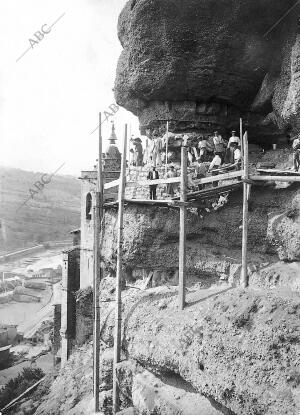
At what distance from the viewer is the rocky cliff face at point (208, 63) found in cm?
1453

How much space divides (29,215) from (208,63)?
279ft

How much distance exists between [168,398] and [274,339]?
351 cm

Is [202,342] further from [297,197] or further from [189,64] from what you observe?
[189,64]

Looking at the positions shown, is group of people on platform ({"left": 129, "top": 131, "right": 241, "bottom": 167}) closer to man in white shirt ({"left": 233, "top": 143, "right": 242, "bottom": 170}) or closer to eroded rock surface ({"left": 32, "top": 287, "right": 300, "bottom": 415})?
man in white shirt ({"left": 233, "top": 143, "right": 242, "bottom": 170})

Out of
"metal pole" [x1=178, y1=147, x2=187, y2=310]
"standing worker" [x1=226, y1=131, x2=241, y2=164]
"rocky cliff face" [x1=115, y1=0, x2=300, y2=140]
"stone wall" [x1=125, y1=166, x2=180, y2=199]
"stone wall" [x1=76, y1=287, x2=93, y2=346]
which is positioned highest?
"rocky cliff face" [x1=115, y1=0, x2=300, y2=140]

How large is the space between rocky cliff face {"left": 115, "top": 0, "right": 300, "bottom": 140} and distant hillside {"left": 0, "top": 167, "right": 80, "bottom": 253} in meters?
68.7

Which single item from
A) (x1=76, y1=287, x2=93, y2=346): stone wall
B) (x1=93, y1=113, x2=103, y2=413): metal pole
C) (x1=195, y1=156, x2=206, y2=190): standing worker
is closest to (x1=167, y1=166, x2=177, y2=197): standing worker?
(x1=195, y1=156, x2=206, y2=190): standing worker

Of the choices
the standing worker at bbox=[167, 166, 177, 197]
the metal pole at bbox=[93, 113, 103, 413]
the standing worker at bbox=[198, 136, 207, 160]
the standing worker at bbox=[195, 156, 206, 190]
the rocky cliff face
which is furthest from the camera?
the standing worker at bbox=[198, 136, 207, 160]

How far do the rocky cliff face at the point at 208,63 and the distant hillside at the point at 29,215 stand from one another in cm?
6868

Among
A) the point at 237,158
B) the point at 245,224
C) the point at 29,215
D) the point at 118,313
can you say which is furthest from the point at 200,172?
the point at 29,215

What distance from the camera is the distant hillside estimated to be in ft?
289

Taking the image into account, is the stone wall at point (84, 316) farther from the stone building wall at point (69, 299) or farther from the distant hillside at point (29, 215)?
the distant hillside at point (29, 215)

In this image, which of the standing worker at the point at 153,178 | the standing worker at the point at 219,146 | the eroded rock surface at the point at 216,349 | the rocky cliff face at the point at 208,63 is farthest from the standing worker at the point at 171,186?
the rocky cliff face at the point at 208,63

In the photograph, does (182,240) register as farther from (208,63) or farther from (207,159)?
(208,63)
